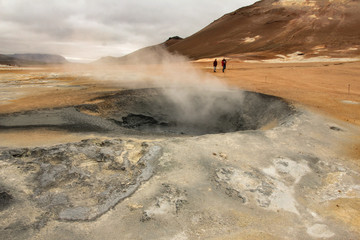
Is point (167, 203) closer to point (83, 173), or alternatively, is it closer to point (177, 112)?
point (83, 173)

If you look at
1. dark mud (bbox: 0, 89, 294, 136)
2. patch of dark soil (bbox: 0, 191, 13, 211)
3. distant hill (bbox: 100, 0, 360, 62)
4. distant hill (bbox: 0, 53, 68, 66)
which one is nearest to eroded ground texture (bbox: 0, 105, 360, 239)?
Result: patch of dark soil (bbox: 0, 191, 13, 211)

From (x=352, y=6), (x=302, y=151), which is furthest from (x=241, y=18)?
(x=302, y=151)

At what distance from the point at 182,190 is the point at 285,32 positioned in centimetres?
3955

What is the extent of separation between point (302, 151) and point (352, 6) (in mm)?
45511

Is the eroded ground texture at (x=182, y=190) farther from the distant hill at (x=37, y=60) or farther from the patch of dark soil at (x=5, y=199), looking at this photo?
the distant hill at (x=37, y=60)

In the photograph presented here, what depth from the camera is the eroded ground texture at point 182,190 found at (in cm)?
289

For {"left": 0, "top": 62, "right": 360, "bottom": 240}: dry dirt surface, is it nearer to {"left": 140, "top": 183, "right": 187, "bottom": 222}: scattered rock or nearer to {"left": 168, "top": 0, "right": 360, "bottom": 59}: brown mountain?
{"left": 140, "top": 183, "right": 187, "bottom": 222}: scattered rock

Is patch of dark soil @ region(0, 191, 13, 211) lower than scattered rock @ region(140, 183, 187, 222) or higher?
higher

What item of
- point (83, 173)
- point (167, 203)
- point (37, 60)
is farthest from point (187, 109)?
point (37, 60)

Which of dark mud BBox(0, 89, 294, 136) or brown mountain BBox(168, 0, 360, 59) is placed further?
brown mountain BBox(168, 0, 360, 59)

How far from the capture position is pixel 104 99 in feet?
28.7

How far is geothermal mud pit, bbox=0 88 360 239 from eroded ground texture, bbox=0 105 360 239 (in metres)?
0.01

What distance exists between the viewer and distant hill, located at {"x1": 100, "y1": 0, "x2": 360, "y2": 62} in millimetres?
29828

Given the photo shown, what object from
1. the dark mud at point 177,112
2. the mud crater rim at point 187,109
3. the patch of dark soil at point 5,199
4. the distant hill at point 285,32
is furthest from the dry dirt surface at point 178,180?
the distant hill at point 285,32
